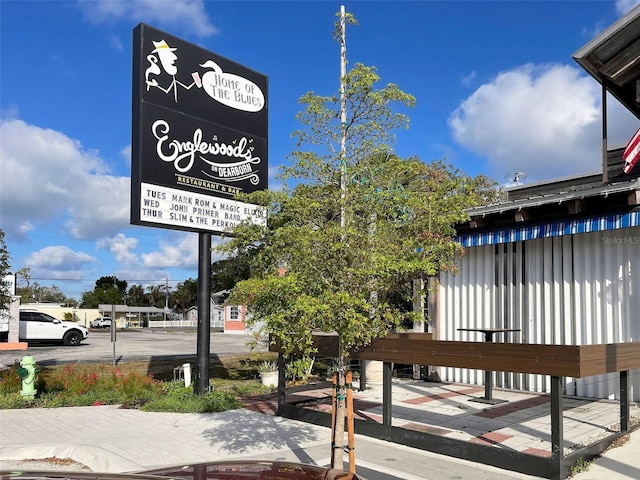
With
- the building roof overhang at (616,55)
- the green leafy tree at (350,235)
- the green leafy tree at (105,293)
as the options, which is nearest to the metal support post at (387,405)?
the green leafy tree at (350,235)

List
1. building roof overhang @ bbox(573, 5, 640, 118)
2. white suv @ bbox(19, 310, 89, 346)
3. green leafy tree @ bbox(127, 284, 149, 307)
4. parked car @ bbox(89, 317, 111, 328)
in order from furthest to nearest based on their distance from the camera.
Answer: green leafy tree @ bbox(127, 284, 149, 307), parked car @ bbox(89, 317, 111, 328), white suv @ bbox(19, 310, 89, 346), building roof overhang @ bbox(573, 5, 640, 118)

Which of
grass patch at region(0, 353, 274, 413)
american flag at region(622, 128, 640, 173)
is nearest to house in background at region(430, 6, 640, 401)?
american flag at region(622, 128, 640, 173)

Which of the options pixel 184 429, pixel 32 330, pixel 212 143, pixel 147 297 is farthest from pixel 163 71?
pixel 147 297

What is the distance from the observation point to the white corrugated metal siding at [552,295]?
30.4 ft

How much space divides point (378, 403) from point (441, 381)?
109 inches

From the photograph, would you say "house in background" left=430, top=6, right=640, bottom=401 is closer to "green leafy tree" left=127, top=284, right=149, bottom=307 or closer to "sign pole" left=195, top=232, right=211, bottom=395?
"sign pole" left=195, top=232, right=211, bottom=395

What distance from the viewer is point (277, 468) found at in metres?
3.53

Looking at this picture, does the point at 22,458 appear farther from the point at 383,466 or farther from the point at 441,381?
the point at 441,381

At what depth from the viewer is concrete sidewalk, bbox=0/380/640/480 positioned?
6.18 meters

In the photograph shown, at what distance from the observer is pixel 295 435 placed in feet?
25.1

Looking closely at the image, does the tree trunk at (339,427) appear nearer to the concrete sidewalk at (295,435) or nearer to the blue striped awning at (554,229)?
the concrete sidewalk at (295,435)

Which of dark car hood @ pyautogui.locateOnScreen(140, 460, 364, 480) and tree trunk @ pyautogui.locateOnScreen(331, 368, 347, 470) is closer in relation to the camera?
dark car hood @ pyautogui.locateOnScreen(140, 460, 364, 480)
